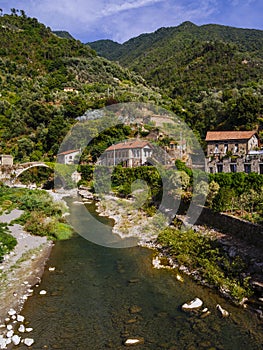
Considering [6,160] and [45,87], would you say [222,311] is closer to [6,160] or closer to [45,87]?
[6,160]

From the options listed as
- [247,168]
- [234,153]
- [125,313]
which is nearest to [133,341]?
[125,313]

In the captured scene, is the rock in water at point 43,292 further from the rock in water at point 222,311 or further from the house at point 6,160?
the house at point 6,160

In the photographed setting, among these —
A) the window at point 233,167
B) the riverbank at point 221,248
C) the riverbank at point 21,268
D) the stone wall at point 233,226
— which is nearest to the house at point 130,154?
the window at point 233,167

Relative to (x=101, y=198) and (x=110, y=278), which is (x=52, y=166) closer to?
(x=101, y=198)

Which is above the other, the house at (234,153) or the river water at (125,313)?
the house at (234,153)

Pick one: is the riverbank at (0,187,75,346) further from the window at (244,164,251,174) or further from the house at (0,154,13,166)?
the house at (0,154,13,166)
